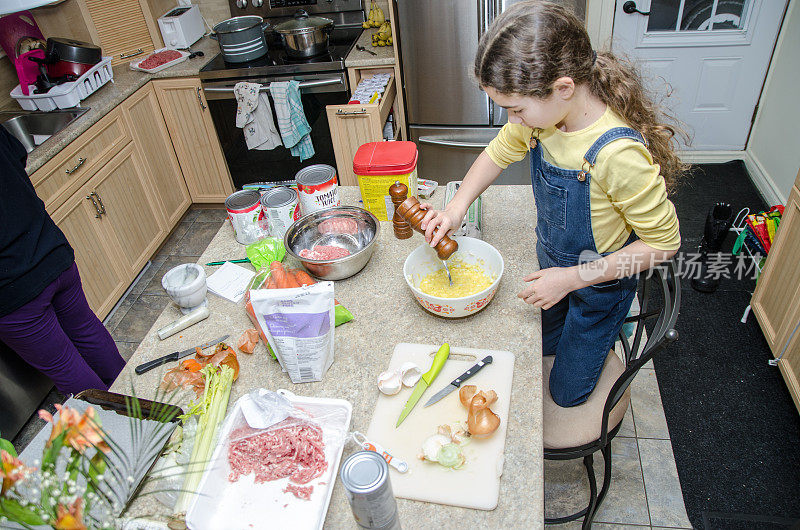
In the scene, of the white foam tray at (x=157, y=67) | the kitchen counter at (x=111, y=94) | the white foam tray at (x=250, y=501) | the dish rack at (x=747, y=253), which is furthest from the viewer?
the white foam tray at (x=157, y=67)

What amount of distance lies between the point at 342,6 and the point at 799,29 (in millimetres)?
2525

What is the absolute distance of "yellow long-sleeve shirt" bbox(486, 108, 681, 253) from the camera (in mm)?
1059

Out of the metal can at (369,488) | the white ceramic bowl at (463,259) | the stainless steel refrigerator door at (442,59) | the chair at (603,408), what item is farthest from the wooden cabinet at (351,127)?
the metal can at (369,488)

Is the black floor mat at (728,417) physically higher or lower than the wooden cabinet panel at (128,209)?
lower

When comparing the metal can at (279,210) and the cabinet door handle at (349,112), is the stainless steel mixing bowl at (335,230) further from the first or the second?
the cabinet door handle at (349,112)

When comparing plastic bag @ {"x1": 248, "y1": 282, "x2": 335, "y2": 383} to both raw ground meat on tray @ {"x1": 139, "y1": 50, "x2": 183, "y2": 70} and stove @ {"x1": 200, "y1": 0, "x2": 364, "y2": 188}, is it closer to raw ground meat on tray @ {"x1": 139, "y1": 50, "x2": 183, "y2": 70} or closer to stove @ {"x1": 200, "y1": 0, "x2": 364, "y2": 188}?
stove @ {"x1": 200, "y1": 0, "x2": 364, "y2": 188}

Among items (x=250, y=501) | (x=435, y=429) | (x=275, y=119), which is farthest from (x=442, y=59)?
(x=250, y=501)

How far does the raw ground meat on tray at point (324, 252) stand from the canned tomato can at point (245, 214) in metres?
0.18

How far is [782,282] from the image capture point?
6.65ft

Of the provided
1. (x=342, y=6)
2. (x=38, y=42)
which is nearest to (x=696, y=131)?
(x=342, y=6)

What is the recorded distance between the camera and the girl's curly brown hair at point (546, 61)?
1.01 meters

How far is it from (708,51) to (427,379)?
3.13 meters

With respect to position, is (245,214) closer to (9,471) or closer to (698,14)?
(9,471)

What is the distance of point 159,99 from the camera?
3.07 m
